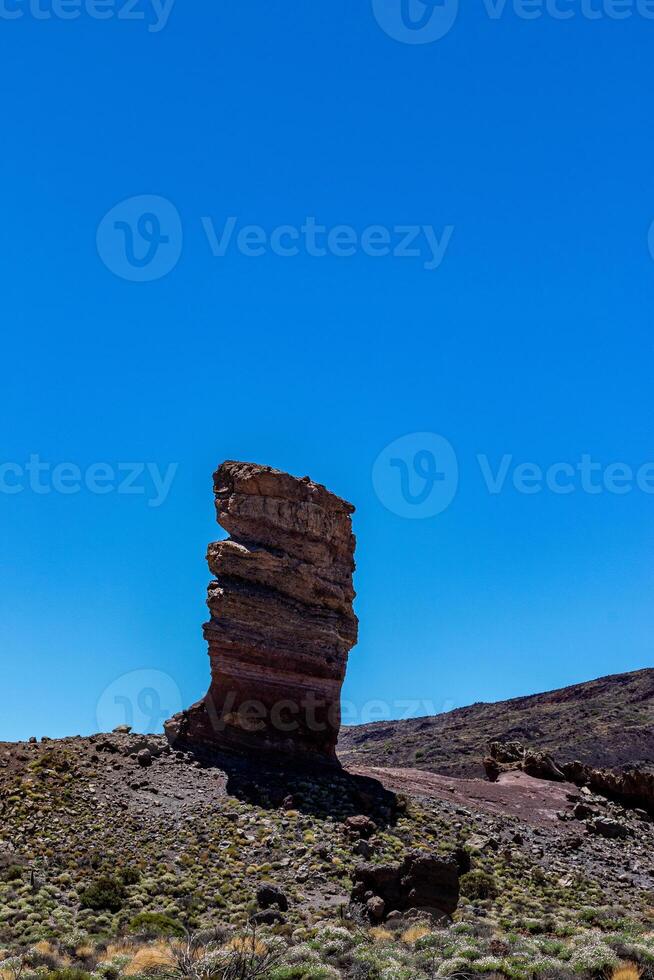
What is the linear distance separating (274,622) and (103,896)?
544 inches

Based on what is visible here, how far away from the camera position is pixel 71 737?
1422 inches

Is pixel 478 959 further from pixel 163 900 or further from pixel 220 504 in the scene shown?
pixel 220 504

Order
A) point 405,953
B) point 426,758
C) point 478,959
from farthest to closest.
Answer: point 426,758 < point 405,953 < point 478,959

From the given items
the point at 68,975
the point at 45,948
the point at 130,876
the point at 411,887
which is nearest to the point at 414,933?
the point at 411,887

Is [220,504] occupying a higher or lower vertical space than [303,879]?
higher

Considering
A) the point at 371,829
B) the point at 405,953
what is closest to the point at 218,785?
the point at 371,829

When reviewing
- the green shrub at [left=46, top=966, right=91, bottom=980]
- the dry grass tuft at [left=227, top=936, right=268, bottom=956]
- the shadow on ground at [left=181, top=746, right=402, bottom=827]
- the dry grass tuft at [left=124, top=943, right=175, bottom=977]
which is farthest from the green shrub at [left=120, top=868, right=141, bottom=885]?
the green shrub at [left=46, top=966, right=91, bottom=980]

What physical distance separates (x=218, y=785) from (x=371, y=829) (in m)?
5.95

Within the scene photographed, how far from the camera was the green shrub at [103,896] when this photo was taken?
24.1 metres

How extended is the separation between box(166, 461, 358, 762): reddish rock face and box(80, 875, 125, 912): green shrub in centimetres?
997

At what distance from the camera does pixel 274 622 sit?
36.1m

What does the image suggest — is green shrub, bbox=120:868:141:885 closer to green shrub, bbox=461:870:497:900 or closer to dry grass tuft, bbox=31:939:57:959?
dry grass tuft, bbox=31:939:57:959

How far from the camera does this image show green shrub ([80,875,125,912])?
24109 mm

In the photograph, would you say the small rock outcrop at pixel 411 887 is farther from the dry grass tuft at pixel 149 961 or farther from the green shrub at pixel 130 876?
the dry grass tuft at pixel 149 961
